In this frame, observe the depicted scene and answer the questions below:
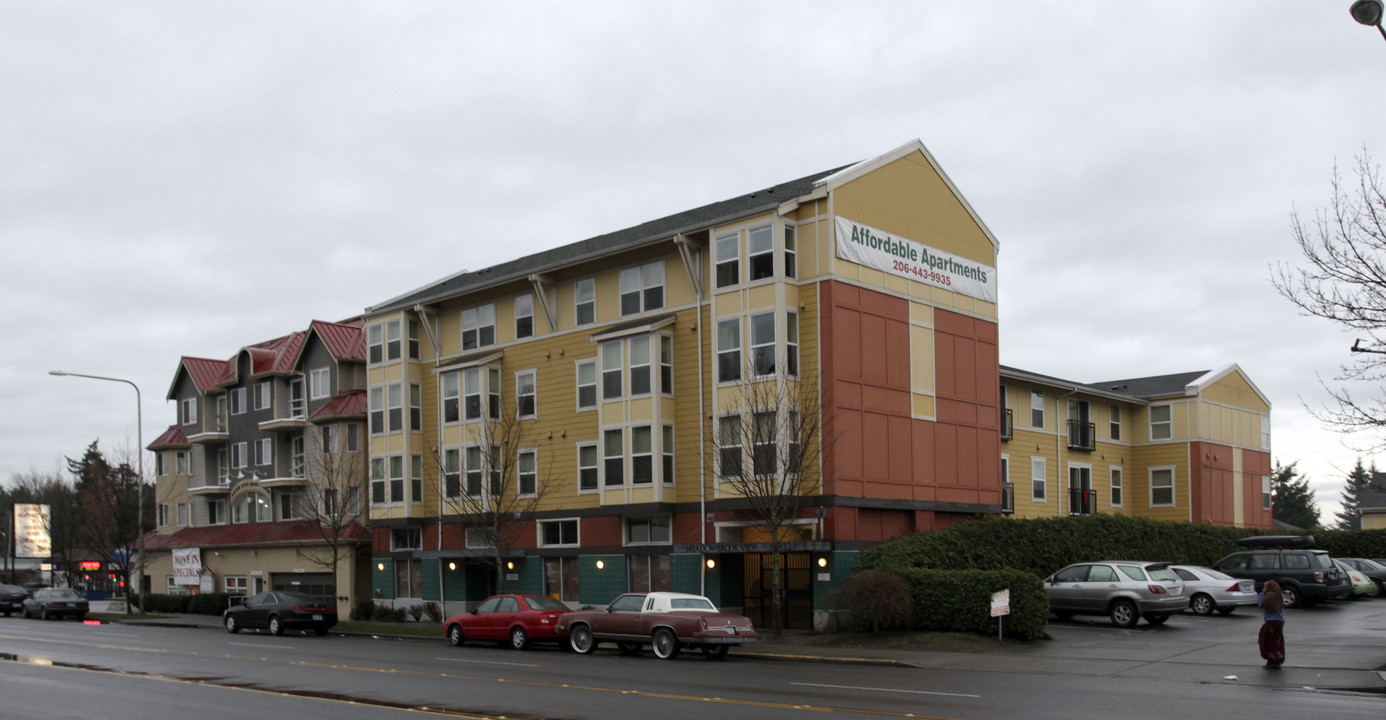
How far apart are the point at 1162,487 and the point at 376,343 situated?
33.2 m

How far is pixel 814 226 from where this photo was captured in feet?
111

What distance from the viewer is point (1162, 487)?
52.7 m

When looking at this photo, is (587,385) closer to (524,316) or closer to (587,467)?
A: (587,467)

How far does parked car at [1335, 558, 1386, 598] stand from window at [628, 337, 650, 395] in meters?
24.3

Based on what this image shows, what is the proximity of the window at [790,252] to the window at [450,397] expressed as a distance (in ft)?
47.4

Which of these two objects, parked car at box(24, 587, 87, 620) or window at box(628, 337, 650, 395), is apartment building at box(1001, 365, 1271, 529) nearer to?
window at box(628, 337, 650, 395)

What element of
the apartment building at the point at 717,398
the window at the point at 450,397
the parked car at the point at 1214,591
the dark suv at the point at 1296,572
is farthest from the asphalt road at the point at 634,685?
the window at the point at 450,397

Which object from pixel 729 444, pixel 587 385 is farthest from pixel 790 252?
pixel 587 385

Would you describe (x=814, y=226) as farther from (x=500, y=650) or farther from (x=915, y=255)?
(x=500, y=650)

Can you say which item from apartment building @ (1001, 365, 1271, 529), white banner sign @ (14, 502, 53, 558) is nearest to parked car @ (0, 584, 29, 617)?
white banner sign @ (14, 502, 53, 558)

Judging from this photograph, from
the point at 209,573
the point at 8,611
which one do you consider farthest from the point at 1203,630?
the point at 8,611

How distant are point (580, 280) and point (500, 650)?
45.9ft

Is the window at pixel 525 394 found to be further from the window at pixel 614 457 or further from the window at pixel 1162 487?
the window at pixel 1162 487

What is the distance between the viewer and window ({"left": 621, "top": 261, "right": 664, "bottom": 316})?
122 ft
